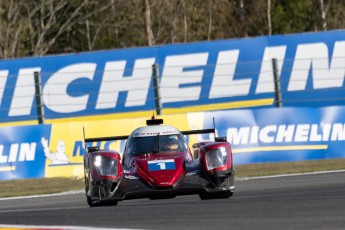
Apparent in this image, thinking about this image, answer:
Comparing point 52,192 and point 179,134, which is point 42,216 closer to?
point 179,134

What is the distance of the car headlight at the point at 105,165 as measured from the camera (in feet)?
46.6

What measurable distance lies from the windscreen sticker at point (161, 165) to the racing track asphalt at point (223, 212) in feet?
1.40

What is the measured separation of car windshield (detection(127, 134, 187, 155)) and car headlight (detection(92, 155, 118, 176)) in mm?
768

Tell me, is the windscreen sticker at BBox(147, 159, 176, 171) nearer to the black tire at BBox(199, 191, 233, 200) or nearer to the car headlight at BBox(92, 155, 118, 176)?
the car headlight at BBox(92, 155, 118, 176)

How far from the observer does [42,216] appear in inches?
501

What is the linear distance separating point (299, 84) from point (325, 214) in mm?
14021

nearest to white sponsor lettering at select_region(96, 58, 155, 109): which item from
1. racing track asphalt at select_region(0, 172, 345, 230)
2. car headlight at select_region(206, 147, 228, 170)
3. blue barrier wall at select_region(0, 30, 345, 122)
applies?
blue barrier wall at select_region(0, 30, 345, 122)

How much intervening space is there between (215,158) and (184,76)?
1083 centimetres

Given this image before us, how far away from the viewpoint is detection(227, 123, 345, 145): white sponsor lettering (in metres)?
21.8

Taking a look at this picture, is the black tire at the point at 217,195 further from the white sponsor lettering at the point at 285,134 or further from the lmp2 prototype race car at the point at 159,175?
the white sponsor lettering at the point at 285,134

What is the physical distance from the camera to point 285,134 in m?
21.8

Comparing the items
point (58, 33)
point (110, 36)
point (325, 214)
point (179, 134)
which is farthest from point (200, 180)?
point (110, 36)

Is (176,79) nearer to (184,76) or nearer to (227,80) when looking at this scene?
(184,76)

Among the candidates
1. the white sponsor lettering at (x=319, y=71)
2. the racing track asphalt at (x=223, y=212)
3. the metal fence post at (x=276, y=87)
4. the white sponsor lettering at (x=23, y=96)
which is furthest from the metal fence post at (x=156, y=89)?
the racing track asphalt at (x=223, y=212)
